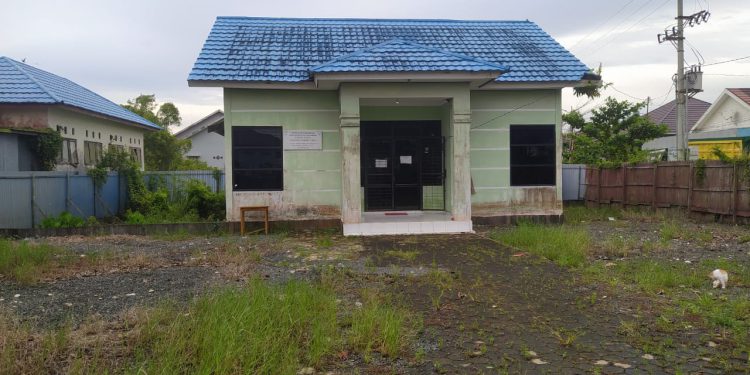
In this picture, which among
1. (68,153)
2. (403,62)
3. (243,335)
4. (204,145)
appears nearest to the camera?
(243,335)

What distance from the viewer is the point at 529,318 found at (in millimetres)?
5188

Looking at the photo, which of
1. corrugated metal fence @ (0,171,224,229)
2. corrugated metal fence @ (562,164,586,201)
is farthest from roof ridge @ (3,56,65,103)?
corrugated metal fence @ (562,164,586,201)

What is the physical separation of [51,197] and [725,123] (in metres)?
35.3

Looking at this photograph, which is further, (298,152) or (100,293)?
(298,152)

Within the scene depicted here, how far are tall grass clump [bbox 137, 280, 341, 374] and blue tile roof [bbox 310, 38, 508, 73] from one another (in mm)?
6645

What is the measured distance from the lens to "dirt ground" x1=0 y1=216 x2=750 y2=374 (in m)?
4.11

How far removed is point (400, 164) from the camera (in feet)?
44.7

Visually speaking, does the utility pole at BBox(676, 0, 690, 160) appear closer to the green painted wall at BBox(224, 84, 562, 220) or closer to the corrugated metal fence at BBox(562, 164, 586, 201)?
the corrugated metal fence at BBox(562, 164, 586, 201)

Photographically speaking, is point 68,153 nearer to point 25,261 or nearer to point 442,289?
point 25,261

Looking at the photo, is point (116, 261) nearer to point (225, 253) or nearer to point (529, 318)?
point (225, 253)

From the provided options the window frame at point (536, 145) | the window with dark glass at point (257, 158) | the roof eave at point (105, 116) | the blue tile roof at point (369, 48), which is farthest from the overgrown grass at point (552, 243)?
the roof eave at point (105, 116)

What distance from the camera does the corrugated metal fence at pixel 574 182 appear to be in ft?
63.6

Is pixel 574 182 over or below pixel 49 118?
below

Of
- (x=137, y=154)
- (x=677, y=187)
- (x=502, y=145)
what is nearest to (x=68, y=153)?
(x=137, y=154)
